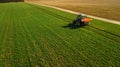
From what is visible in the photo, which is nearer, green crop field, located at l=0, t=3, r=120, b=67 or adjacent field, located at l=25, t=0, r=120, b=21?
green crop field, located at l=0, t=3, r=120, b=67

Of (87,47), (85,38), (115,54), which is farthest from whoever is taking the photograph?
(85,38)

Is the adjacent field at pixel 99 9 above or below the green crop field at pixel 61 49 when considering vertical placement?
above

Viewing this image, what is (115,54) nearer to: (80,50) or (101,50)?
(101,50)

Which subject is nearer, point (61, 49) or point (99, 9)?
point (61, 49)

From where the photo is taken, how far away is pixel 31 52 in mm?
12242

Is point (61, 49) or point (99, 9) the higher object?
point (99, 9)

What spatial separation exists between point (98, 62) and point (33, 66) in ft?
14.5

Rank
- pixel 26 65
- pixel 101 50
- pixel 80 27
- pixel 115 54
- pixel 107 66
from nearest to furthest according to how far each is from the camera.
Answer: pixel 107 66 < pixel 26 65 < pixel 115 54 < pixel 101 50 < pixel 80 27

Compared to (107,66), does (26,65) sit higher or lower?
lower

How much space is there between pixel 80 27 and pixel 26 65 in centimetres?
1100

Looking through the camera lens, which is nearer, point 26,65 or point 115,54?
point 26,65

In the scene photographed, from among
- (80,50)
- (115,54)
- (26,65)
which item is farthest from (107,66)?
(26,65)

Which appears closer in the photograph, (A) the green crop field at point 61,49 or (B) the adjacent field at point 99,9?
(A) the green crop field at point 61,49

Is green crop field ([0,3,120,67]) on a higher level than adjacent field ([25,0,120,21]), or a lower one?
lower
